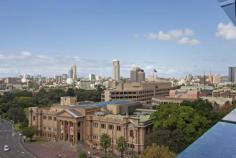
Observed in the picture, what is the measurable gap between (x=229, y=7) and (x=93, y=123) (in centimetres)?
3186

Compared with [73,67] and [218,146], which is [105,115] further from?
[73,67]

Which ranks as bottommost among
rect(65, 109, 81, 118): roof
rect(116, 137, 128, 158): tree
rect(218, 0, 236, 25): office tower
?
rect(116, 137, 128, 158): tree

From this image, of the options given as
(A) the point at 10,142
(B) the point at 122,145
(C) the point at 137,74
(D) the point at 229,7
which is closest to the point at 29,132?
(A) the point at 10,142

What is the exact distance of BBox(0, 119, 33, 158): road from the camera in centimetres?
3033

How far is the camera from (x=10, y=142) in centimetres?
3650

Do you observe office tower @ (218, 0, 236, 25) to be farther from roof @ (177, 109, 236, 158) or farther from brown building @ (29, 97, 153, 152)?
brown building @ (29, 97, 153, 152)

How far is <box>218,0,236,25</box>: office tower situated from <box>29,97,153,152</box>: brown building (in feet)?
89.1

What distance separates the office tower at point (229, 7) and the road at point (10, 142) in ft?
95.7

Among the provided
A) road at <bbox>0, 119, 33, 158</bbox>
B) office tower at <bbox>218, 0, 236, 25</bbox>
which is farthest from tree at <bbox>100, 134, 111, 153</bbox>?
office tower at <bbox>218, 0, 236, 25</bbox>

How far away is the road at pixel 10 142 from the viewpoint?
30328mm

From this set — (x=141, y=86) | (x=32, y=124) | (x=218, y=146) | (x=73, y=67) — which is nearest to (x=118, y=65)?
(x=73, y=67)

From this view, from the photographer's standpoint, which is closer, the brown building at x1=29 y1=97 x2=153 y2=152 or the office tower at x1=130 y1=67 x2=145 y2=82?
the brown building at x1=29 y1=97 x2=153 y2=152

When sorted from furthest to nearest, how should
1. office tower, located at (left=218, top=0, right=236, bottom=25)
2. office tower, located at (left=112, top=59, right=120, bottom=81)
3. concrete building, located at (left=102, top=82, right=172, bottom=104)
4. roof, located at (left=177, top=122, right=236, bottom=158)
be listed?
1. office tower, located at (left=112, top=59, right=120, bottom=81)
2. concrete building, located at (left=102, top=82, right=172, bottom=104)
3. roof, located at (left=177, top=122, right=236, bottom=158)
4. office tower, located at (left=218, top=0, right=236, bottom=25)

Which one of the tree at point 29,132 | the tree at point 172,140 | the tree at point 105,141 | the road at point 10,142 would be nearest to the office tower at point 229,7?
the tree at point 172,140
